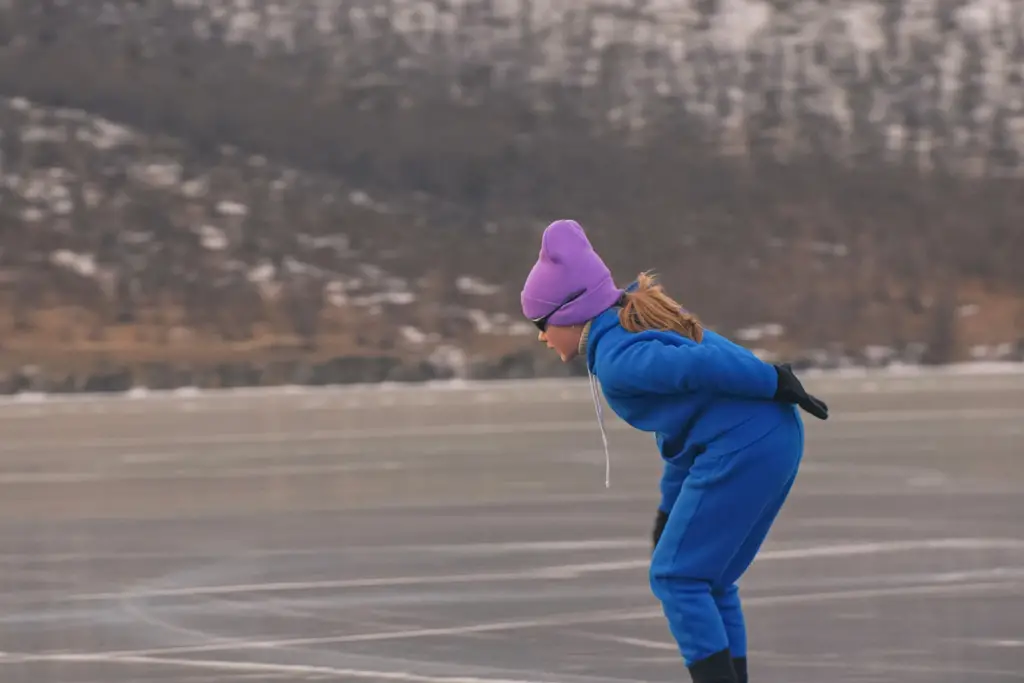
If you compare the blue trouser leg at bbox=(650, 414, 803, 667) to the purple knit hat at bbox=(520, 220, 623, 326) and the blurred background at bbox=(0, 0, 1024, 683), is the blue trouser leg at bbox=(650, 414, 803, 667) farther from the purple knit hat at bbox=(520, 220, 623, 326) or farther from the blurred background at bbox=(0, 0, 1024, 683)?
the blurred background at bbox=(0, 0, 1024, 683)

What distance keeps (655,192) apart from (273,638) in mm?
64240

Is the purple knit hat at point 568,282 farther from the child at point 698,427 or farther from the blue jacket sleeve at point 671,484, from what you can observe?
the blue jacket sleeve at point 671,484

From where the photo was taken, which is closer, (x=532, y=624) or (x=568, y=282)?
(x=568, y=282)

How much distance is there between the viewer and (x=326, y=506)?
11758 mm

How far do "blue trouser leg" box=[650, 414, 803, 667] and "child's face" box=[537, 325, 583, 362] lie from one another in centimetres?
44

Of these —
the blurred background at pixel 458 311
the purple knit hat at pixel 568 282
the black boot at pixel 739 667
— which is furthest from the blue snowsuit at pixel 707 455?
the blurred background at pixel 458 311

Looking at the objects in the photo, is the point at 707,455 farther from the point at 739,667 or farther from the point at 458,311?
the point at 458,311

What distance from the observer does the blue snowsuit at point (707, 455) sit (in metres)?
5.02

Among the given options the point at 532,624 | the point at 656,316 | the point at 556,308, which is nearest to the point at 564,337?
the point at 556,308

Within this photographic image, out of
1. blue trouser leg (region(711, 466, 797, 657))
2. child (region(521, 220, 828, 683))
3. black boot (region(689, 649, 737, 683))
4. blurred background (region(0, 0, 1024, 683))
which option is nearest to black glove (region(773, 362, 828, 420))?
child (region(521, 220, 828, 683))

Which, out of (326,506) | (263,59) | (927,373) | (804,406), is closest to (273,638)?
(804,406)

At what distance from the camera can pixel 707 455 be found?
5086mm

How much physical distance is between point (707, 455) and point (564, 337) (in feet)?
1.57

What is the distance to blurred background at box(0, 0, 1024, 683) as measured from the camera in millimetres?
7711
